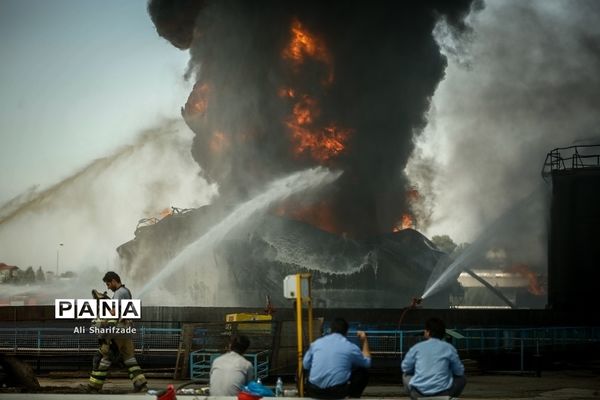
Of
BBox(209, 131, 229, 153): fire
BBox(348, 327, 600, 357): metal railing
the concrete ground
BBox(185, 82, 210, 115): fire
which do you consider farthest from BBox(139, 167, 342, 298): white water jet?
the concrete ground

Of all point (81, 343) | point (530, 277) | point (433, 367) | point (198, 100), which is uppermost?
point (198, 100)

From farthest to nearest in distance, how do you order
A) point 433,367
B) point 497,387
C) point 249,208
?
point 249,208, point 497,387, point 433,367

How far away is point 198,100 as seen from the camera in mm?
65500

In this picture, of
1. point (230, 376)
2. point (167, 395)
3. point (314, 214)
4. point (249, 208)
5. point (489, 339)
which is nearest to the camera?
point (167, 395)

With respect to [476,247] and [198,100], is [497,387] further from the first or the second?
Result: [198,100]

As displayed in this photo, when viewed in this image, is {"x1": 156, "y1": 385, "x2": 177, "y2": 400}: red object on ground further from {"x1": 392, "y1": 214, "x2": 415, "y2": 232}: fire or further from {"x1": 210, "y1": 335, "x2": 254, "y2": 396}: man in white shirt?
{"x1": 392, "y1": 214, "x2": 415, "y2": 232}: fire

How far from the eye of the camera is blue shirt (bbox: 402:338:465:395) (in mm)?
9688

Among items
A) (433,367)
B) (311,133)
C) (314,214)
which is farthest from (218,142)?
(433,367)

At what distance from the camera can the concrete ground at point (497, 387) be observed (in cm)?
1711

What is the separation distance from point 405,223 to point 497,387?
172 ft

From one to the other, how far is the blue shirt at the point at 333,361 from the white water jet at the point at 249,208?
55665mm

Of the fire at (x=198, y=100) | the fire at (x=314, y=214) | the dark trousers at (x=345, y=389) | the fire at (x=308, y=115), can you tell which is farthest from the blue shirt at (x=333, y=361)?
the fire at (x=314, y=214)

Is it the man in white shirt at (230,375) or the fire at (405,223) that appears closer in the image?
the man in white shirt at (230,375)

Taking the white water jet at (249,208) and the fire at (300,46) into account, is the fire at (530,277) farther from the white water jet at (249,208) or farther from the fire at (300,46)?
the fire at (300,46)
